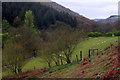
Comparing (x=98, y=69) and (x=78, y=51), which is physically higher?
(x=98, y=69)

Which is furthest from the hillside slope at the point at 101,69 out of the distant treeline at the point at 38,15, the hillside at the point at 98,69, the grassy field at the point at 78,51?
the distant treeline at the point at 38,15

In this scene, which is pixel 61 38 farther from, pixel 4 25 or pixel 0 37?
pixel 4 25

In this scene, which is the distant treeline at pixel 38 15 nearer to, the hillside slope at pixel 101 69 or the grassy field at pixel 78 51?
the grassy field at pixel 78 51

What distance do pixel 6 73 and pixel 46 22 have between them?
54.8 meters

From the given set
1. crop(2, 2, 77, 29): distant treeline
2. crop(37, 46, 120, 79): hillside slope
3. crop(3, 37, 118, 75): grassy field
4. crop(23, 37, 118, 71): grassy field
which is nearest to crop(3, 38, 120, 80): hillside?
crop(37, 46, 120, 79): hillside slope

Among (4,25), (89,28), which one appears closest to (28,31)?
(4,25)

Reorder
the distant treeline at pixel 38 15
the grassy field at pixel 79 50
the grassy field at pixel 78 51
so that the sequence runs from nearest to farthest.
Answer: the grassy field at pixel 78 51 < the grassy field at pixel 79 50 < the distant treeline at pixel 38 15

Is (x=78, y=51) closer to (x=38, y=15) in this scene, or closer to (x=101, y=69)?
(x=101, y=69)

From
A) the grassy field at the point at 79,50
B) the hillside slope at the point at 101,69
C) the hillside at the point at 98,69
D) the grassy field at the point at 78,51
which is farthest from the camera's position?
the grassy field at the point at 79,50

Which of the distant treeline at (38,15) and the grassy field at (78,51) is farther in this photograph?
the distant treeline at (38,15)

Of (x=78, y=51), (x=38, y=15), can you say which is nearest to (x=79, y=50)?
(x=78, y=51)

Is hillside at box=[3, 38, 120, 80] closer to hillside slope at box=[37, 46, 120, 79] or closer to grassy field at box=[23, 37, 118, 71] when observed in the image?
hillside slope at box=[37, 46, 120, 79]

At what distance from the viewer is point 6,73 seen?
84.9 feet

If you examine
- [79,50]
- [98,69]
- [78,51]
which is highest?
[98,69]
